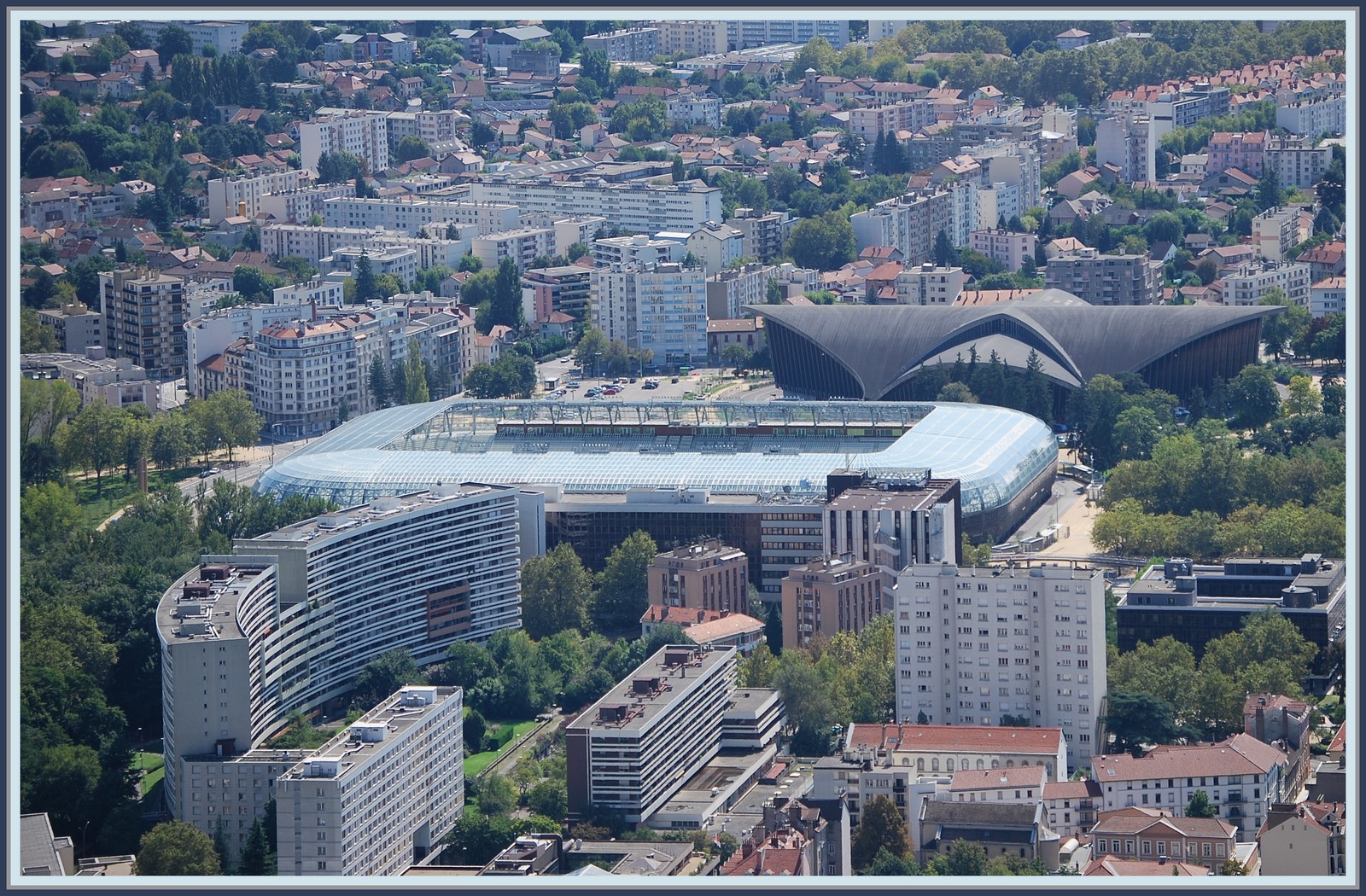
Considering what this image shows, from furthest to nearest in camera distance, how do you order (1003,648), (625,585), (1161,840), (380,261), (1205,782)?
(380,261)
(625,585)
(1003,648)
(1205,782)
(1161,840)

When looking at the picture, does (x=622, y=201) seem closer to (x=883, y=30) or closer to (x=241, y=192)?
(x=241, y=192)

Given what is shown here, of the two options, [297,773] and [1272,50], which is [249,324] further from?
[1272,50]

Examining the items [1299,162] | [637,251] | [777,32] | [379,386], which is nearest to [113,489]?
[379,386]

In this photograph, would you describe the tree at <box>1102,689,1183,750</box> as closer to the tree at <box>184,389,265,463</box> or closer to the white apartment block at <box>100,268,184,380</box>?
the tree at <box>184,389,265,463</box>

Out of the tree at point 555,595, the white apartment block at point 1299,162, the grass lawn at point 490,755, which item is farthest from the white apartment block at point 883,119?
the grass lawn at point 490,755

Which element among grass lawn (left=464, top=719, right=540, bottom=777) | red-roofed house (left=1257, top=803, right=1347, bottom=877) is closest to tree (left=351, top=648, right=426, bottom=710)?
grass lawn (left=464, top=719, right=540, bottom=777)

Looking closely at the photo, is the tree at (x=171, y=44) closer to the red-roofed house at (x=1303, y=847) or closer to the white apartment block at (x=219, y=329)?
the white apartment block at (x=219, y=329)
